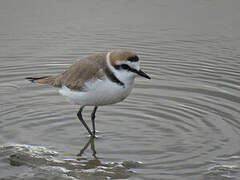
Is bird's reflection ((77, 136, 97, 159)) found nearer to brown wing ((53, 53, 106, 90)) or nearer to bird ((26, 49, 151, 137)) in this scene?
bird ((26, 49, 151, 137))

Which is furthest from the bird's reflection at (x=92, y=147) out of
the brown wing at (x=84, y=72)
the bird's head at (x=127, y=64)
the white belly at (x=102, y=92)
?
the bird's head at (x=127, y=64)

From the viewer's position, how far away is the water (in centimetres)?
650

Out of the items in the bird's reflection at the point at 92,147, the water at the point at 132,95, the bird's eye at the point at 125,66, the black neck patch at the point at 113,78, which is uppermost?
the bird's eye at the point at 125,66

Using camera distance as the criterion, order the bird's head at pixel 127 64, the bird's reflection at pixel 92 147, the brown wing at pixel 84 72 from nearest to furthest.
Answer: the bird's head at pixel 127 64 → the brown wing at pixel 84 72 → the bird's reflection at pixel 92 147

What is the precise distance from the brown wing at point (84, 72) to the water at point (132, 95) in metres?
0.72

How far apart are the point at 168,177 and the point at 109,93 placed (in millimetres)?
1244

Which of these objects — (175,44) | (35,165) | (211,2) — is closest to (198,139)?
(35,165)

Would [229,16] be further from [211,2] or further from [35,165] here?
[35,165]

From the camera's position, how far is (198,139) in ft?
23.0

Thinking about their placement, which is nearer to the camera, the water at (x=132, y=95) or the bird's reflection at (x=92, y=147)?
the water at (x=132, y=95)

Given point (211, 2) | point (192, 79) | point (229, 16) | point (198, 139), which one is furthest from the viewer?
point (211, 2)

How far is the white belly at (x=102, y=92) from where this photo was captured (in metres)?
6.53

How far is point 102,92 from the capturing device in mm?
6594

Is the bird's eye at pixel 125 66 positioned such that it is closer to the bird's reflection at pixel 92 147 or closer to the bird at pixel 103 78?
the bird at pixel 103 78
